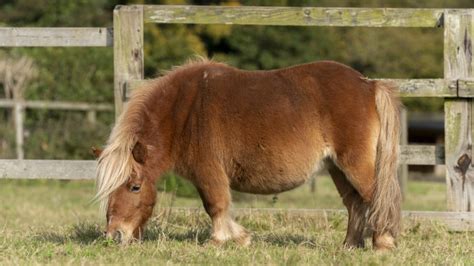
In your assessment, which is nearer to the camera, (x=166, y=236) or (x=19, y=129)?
(x=166, y=236)

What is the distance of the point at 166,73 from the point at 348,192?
6.05 feet

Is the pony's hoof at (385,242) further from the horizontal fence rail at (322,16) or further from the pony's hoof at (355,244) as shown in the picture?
the horizontal fence rail at (322,16)

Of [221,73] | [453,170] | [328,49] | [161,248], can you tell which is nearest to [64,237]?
[161,248]

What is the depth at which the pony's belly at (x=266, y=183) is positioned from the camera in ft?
23.8

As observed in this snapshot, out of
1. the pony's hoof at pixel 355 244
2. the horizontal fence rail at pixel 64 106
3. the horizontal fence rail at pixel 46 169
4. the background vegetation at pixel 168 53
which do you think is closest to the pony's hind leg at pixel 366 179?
the pony's hoof at pixel 355 244

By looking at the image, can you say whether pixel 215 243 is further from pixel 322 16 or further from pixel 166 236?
pixel 322 16

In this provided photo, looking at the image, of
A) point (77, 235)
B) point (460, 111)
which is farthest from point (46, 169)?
point (460, 111)

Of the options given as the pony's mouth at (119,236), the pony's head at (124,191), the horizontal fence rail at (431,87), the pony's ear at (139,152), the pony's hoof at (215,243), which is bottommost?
the pony's hoof at (215,243)

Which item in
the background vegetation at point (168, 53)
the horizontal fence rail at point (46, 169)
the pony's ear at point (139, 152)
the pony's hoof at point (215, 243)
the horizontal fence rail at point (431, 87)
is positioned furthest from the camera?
the background vegetation at point (168, 53)

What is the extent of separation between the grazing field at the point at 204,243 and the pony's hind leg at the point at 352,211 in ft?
0.36

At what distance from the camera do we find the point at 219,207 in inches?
282

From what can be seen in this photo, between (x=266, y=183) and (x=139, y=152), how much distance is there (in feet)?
3.44

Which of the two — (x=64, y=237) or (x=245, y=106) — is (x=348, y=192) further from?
(x=64, y=237)

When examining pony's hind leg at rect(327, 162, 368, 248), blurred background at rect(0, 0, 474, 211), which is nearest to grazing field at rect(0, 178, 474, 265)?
pony's hind leg at rect(327, 162, 368, 248)
